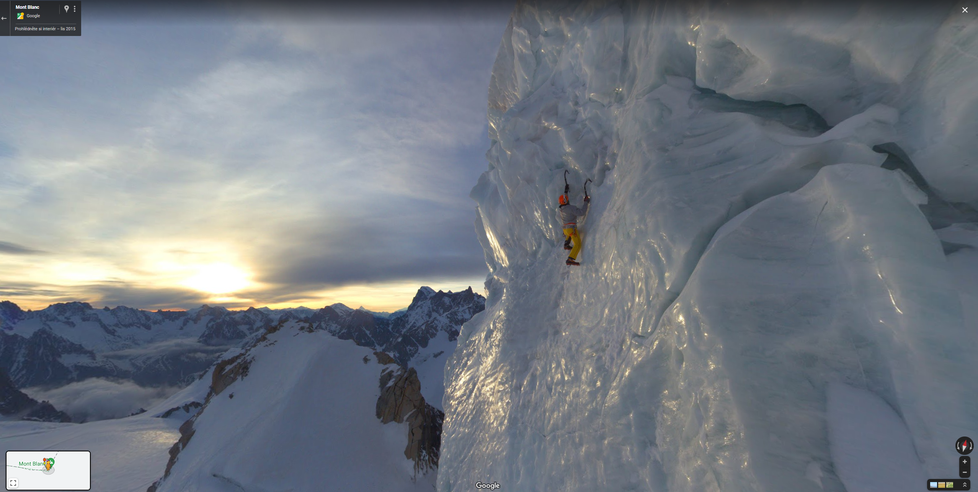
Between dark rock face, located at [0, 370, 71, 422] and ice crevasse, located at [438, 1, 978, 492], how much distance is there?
166017 millimetres

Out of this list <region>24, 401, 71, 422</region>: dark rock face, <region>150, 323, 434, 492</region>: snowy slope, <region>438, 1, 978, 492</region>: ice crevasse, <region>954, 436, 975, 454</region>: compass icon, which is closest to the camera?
<region>954, 436, 975, 454</region>: compass icon

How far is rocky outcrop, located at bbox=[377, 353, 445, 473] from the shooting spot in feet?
73.4

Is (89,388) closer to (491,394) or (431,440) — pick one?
(431,440)

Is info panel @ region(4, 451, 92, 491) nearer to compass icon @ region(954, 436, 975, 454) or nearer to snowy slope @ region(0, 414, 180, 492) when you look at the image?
snowy slope @ region(0, 414, 180, 492)

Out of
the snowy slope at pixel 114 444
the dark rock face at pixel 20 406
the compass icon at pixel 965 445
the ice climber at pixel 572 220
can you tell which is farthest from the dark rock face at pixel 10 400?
the compass icon at pixel 965 445

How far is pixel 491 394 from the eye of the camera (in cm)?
935

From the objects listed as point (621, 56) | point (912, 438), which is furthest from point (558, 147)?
point (912, 438)

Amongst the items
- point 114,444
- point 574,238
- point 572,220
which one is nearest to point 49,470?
point 574,238

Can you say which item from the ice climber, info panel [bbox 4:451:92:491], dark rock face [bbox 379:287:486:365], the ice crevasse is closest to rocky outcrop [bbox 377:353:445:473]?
info panel [bbox 4:451:92:491]

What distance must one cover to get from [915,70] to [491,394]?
909cm

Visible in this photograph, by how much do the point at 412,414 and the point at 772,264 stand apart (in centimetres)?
2490

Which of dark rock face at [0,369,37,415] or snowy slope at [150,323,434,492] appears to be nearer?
snowy slope at [150,323,434,492]

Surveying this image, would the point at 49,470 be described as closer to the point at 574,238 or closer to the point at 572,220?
the point at 574,238

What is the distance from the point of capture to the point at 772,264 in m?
3.67
